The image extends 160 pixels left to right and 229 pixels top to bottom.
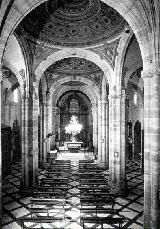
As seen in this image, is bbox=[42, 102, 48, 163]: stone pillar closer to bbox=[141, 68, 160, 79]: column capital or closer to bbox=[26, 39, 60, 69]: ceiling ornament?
bbox=[26, 39, 60, 69]: ceiling ornament

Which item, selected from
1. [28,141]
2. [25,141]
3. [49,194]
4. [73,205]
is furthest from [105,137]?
[49,194]

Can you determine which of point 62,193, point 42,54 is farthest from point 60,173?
point 42,54

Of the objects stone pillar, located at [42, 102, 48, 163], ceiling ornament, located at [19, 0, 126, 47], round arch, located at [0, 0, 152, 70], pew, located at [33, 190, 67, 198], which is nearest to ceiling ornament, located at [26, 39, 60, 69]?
ceiling ornament, located at [19, 0, 126, 47]

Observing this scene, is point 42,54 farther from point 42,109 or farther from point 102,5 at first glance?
point 42,109

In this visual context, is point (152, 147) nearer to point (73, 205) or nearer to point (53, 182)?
point (73, 205)

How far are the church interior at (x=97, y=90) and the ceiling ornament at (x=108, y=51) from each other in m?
0.06

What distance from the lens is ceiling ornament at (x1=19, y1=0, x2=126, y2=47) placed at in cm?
996

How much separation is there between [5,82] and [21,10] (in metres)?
11.8

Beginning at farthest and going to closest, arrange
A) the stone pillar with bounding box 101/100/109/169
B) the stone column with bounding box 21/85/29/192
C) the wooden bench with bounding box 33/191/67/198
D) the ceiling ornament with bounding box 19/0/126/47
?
the stone pillar with bounding box 101/100/109/169
the stone column with bounding box 21/85/29/192
the ceiling ornament with bounding box 19/0/126/47
the wooden bench with bounding box 33/191/67/198

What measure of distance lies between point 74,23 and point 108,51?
244cm

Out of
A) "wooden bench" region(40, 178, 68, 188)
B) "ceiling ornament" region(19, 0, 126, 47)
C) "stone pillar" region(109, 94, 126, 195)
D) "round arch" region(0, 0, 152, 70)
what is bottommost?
"wooden bench" region(40, 178, 68, 188)

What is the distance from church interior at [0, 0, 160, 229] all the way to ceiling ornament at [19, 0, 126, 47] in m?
0.05

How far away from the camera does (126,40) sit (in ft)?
34.9

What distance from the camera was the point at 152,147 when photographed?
6.18m
